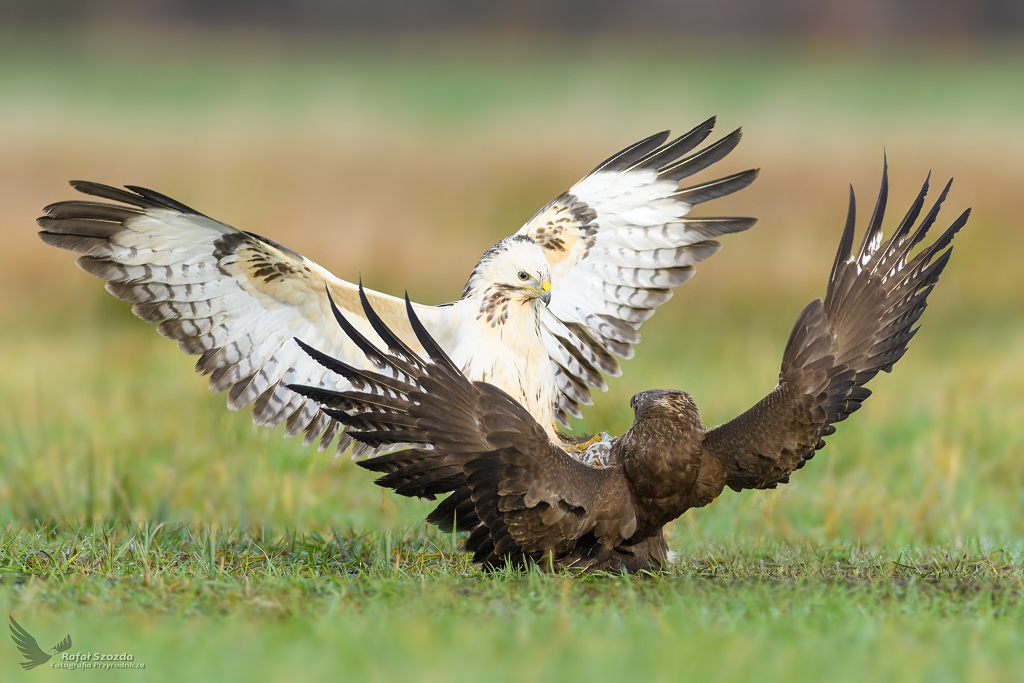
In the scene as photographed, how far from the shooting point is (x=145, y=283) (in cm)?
550

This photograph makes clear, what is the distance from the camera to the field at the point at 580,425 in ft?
12.3

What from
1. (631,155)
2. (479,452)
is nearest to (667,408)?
(479,452)

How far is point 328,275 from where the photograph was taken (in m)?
5.34

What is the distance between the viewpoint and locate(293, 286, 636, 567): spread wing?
4594mm

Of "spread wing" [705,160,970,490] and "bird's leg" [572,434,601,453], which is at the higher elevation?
"spread wing" [705,160,970,490]

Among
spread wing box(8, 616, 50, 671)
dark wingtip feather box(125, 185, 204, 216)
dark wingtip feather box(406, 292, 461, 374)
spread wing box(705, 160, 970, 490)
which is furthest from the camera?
dark wingtip feather box(125, 185, 204, 216)

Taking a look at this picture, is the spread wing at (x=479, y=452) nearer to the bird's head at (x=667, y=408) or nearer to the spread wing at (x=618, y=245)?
the bird's head at (x=667, y=408)

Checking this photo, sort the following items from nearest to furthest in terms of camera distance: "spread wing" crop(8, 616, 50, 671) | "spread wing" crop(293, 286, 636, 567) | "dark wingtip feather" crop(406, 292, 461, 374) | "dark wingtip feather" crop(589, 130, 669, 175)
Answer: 1. "spread wing" crop(8, 616, 50, 671)
2. "dark wingtip feather" crop(406, 292, 461, 374)
3. "spread wing" crop(293, 286, 636, 567)
4. "dark wingtip feather" crop(589, 130, 669, 175)

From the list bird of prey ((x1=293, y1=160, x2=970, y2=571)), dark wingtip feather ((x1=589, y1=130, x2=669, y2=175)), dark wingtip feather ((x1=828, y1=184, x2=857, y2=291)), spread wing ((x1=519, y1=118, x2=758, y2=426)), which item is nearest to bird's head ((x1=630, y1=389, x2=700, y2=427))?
bird of prey ((x1=293, y1=160, x2=970, y2=571))

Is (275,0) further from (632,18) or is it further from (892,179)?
(892,179)

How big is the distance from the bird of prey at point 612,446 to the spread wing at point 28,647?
4.03 feet

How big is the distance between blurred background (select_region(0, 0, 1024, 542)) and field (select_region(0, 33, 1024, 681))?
0.04 meters

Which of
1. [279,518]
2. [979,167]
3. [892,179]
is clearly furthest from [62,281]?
[979,167]

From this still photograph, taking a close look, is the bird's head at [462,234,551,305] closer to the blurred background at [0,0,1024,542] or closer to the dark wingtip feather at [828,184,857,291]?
the dark wingtip feather at [828,184,857,291]
